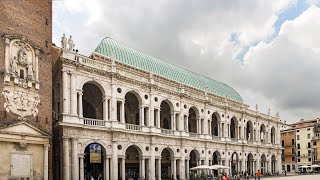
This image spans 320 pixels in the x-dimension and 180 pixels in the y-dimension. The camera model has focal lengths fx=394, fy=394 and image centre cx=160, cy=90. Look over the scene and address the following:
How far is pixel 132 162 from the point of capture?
49312mm

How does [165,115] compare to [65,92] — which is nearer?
[65,92]

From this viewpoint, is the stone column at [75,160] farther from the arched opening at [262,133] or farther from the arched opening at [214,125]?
the arched opening at [262,133]

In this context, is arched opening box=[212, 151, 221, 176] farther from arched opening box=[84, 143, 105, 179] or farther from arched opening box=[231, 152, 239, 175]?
arched opening box=[84, 143, 105, 179]

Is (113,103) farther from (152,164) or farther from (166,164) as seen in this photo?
(166,164)

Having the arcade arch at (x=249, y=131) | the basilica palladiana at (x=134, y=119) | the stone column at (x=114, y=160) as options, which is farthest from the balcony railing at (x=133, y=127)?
the arcade arch at (x=249, y=131)

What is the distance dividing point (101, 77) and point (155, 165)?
1439 centimetres

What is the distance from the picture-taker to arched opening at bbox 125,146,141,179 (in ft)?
160

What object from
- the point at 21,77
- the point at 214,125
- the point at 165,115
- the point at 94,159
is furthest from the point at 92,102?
the point at 214,125

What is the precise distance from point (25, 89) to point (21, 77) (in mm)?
985

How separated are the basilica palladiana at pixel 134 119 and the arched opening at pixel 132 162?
124 mm

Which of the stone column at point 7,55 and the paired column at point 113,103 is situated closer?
the stone column at point 7,55

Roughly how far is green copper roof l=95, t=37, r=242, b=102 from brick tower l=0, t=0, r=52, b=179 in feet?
50.9

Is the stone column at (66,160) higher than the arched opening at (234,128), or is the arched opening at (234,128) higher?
the arched opening at (234,128)

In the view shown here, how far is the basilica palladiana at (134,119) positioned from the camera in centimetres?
3831
